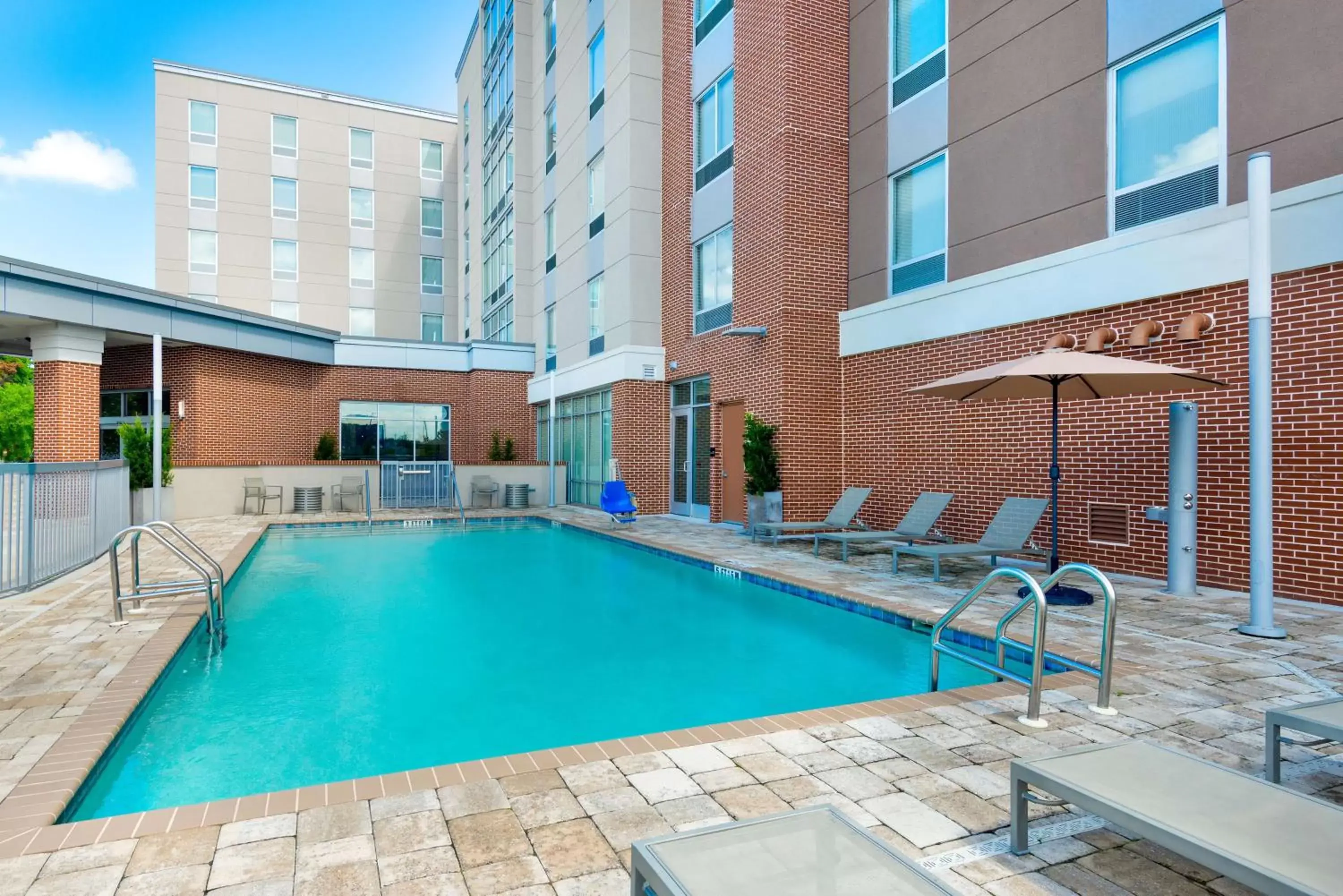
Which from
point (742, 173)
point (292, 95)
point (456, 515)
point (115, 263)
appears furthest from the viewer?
point (115, 263)

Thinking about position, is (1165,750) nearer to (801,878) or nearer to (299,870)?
(801,878)

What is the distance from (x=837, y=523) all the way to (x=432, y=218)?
2676 centimetres

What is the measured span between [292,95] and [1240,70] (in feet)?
103

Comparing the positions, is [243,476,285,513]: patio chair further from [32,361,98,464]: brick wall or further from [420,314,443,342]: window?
[420,314,443,342]: window

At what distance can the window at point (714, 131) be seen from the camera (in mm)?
14383

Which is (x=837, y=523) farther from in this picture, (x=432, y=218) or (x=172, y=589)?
(x=432, y=218)

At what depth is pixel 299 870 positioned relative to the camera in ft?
8.27

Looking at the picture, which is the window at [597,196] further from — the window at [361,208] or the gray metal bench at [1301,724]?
the gray metal bench at [1301,724]

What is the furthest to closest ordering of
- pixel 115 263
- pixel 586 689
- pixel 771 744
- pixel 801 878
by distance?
pixel 115 263 → pixel 586 689 → pixel 771 744 → pixel 801 878

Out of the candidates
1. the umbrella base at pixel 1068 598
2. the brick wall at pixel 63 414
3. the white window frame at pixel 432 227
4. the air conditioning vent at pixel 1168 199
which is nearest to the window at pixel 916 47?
the air conditioning vent at pixel 1168 199

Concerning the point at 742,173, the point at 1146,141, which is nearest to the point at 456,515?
the point at 742,173

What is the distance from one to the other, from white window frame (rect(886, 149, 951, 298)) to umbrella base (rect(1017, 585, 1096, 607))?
5146 millimetres

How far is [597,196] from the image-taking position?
18.5 meters

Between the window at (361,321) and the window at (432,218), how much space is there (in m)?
4.02
